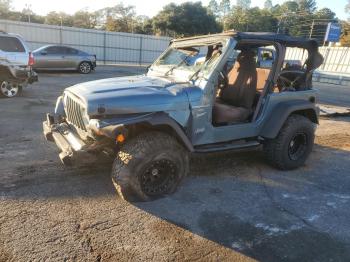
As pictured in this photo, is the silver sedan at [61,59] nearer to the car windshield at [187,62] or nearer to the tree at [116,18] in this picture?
the car windshield at [187,62]

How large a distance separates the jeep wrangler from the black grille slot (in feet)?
0.04

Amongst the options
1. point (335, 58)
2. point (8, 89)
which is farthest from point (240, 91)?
point (335, 58)

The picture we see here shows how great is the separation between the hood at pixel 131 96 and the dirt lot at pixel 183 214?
109 centimetres

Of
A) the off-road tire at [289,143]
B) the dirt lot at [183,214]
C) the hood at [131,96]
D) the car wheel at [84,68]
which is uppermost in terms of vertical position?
the hood at [131,96]

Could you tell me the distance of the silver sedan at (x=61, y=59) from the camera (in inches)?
683

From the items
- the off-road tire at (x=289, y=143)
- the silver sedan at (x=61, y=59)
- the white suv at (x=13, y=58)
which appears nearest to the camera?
the off-road tire at (x=289, y=143)

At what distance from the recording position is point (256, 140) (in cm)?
525

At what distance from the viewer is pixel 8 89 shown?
10430 mm

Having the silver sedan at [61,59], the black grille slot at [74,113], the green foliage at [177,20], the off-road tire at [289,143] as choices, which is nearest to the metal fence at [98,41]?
the silver sedan at [61,59]

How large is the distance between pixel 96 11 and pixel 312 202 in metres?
64.0

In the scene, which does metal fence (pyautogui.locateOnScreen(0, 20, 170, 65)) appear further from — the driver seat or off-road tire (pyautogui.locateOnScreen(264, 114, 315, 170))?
off-road tire (pyautogui.locateOnScreen(264, 114, 315, 170))

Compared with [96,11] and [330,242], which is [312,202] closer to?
[330,242]

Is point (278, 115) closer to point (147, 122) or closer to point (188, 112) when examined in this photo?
point (188, 112)

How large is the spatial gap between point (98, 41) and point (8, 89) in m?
18.4
